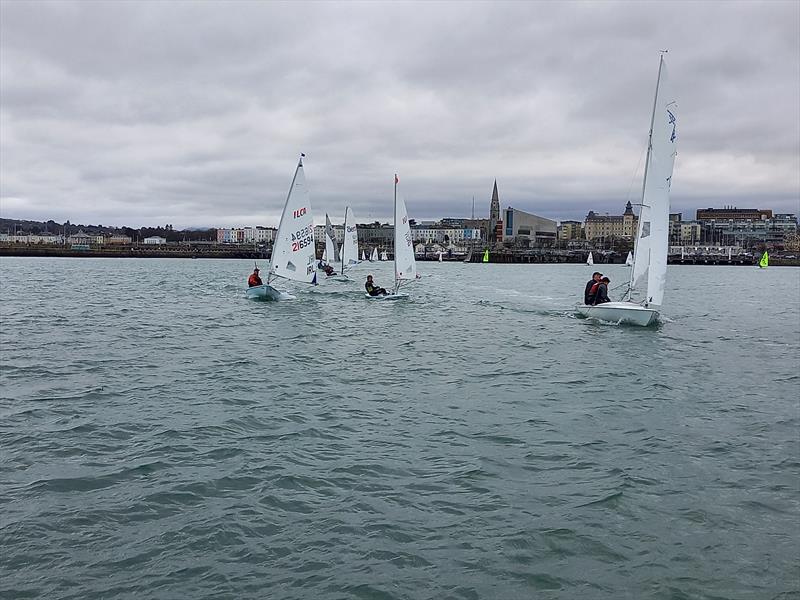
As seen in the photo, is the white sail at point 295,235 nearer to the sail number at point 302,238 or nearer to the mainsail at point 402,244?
the sail number at point 302,238

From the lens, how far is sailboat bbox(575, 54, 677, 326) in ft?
83.8

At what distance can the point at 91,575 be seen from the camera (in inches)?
244

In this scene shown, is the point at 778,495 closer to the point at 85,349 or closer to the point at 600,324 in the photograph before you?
the point at 85,349

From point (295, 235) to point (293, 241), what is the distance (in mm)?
332

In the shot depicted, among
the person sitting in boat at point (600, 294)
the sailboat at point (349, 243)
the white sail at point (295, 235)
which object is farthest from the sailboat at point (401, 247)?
the sailboat at point (349, 243)

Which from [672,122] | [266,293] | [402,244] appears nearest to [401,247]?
[402,244]

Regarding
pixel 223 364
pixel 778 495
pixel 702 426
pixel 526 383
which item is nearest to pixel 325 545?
pixel 778 495

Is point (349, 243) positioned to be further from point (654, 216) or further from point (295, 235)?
point (654, 216)

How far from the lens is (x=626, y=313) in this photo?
2694 centimetres

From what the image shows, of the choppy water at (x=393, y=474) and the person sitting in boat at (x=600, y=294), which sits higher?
the person sitting in boat at (x=600, y=294)

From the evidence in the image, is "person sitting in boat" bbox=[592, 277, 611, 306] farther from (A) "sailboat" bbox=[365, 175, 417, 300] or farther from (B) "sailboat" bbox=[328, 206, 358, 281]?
(B) "sailboat" bbox=[328, 206, 358, 281]

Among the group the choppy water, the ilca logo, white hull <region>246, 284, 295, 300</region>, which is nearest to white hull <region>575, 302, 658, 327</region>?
the ilca logo

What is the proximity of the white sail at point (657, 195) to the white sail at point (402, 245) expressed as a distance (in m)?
12.5

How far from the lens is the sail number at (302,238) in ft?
117
